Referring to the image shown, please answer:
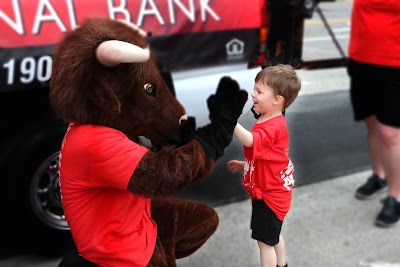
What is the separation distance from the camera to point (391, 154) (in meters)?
3.47

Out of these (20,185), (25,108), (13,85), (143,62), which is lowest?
(20,185)

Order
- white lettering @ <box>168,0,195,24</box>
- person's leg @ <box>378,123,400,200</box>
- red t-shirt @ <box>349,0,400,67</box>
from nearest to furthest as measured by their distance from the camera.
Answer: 1. white lettering @ <box>168,0,195,24</box>
2. red t-shirt @ <box>349,0,400,67</box>
3. person's leg @ <box>378,123,400,200</box>

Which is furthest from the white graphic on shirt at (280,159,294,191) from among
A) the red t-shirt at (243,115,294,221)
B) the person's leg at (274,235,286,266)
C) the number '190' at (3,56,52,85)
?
the number '190' at (3,56,52,85)

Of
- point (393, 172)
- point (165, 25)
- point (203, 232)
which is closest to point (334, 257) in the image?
point (393, 172)

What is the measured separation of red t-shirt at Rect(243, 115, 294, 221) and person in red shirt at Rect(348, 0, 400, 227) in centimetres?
175

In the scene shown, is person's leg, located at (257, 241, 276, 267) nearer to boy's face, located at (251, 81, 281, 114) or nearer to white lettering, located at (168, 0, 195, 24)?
boy's face, located at (251, 81, 281, 114)

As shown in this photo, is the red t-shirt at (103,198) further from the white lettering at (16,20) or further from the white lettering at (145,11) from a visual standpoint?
the white lettering at (145,11)

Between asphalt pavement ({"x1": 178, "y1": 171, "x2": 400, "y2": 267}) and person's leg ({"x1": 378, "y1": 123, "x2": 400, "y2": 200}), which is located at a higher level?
person's leg ({"x1": 378, "y1": 123, "x2": 400, "y2": 200})

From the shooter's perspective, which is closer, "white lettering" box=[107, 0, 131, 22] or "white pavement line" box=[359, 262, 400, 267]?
"white lettering" box=[107, 0, 131, 22]

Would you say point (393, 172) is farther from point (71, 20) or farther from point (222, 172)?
point (71, 20)

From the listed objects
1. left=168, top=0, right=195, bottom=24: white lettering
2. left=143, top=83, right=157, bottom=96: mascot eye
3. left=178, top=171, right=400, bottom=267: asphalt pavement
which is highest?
left=143, top=83, right=157, bottom=96: mascot eye

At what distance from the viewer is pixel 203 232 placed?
7.59 feet

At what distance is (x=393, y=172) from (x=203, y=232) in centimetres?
169

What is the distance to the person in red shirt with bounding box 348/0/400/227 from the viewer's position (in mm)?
3289
